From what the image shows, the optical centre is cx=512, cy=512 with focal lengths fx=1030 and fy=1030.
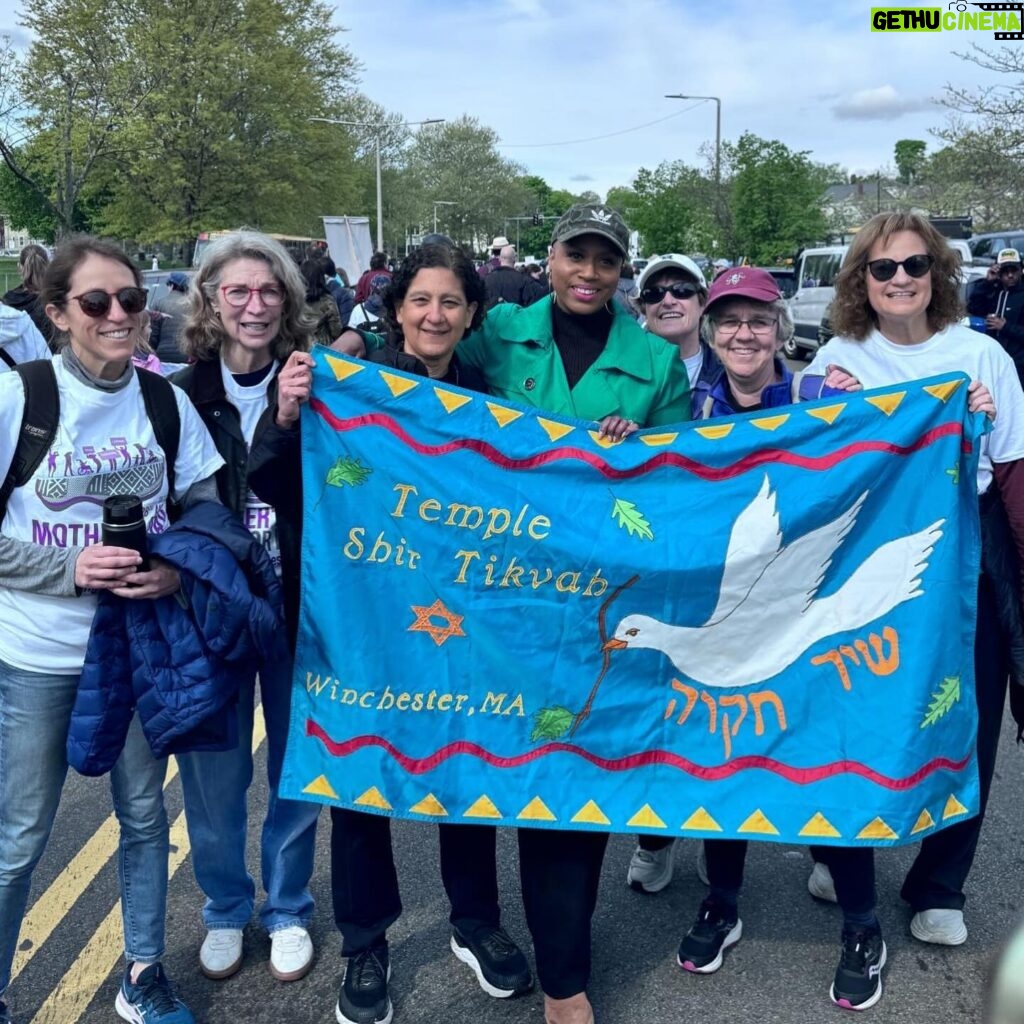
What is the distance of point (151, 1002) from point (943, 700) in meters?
2.22

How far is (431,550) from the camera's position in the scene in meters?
2.71

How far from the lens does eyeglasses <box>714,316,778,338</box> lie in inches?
116

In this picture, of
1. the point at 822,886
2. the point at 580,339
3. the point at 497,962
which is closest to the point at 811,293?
the point at 822,886

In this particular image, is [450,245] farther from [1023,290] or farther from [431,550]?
[1023,290]

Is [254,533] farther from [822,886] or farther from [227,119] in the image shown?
[227,119]

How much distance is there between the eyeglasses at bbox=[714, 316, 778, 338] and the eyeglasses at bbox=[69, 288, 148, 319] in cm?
158

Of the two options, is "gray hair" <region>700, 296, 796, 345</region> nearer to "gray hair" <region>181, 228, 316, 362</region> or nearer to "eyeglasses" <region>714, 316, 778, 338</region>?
"eyeglasses" <region>714, 316, 778, 338</region>

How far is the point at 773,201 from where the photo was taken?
2966cm

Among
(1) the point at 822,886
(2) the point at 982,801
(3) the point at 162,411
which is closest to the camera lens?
(3) the point at 162,411

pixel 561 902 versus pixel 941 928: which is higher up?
pixel 561 902

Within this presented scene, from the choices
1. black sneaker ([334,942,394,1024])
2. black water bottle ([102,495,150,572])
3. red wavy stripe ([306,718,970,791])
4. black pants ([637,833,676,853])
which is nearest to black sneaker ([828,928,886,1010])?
red wavy stripe ([306,718,970,791])

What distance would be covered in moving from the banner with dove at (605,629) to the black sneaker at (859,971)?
0.38 metres

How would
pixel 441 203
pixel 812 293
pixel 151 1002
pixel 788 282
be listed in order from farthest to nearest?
pixel 441 203, pixel 788 282, pixel 812 293, pixel 151 1002

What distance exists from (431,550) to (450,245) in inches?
35.6
